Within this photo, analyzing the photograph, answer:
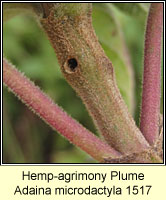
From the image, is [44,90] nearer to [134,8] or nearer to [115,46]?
[115,46]

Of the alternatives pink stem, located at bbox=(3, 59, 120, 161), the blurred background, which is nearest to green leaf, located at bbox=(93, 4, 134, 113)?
pink stem, located at bbox=(3, 59, 120, 161)

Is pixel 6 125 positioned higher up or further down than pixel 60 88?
further down

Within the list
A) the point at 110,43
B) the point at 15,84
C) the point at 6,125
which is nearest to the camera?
the point at 15,84

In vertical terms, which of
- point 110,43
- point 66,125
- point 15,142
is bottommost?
point 15,142

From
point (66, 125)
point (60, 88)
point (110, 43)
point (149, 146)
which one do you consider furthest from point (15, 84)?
point (60, 88)

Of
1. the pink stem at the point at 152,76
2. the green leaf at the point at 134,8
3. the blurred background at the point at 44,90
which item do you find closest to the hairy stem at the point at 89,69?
the pink stem at the point at 152,76

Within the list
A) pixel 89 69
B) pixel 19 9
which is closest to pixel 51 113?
pixel 89 69

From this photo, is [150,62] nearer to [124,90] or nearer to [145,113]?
[145,113]
